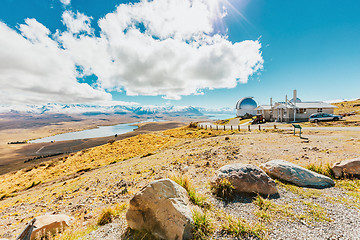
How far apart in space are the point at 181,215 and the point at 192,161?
7693mm

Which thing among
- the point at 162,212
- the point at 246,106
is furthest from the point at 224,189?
the point at 246,106

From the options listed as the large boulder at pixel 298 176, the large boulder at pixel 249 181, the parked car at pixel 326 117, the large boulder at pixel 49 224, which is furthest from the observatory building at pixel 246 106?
the large boulder at pixel 49 224

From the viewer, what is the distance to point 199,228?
366 cm

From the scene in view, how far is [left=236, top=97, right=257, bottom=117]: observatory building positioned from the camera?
6962 cm

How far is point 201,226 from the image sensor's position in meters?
3.75

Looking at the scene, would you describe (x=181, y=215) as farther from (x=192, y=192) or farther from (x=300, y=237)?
(x=300, y=237)

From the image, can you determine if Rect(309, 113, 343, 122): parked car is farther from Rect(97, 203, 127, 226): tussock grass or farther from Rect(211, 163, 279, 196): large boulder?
Rect(97, 203, 127, 226): tussock grass

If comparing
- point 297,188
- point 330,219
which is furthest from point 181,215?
point 297,188

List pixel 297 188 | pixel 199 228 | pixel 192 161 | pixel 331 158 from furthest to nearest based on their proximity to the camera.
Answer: pixel 192 161 < pixel 331 158 < pixel 297 188 < pixel 199 228

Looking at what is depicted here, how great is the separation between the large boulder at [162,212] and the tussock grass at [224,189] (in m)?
1.70

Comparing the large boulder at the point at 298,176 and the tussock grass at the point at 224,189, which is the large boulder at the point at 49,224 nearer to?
the tussock grass at the point at 224,189

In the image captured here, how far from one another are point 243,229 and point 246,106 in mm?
75979

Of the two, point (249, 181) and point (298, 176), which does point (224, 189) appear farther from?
point (298, 176)

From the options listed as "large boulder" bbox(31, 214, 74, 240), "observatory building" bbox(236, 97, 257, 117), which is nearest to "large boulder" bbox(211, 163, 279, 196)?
"large boulder" bbox(31, 214, 74, 240)
